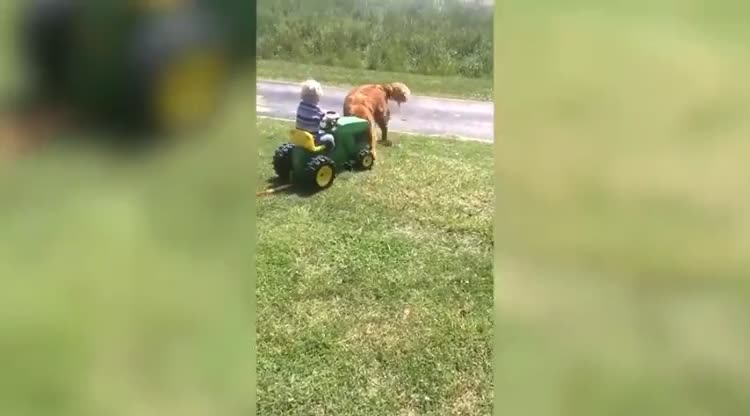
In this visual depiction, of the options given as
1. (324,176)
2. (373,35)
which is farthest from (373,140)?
(373,35)

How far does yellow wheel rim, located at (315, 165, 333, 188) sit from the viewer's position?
1.93 metres

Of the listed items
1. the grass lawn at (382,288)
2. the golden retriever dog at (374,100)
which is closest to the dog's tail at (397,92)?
the golden retriever dog at (374,100)

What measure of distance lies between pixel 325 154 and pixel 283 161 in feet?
0.35

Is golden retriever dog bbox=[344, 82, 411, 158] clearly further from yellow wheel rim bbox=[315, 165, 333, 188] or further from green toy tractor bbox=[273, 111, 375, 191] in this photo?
yellow wheel rim bbox=[315, 165, 333, 188]

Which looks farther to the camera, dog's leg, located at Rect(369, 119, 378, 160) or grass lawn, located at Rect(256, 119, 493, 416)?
dog's leg, located at Rect(369, 119, 378, 160)
